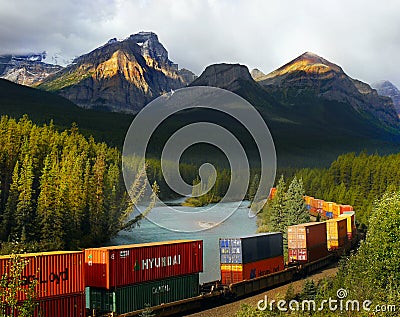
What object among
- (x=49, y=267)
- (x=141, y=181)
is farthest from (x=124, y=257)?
(x=141, y=181)

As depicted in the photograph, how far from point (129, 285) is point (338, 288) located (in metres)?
13.6

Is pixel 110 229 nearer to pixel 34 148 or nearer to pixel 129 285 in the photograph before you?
pixel 34 148

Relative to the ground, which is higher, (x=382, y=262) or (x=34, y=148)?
(x=34, y=148)

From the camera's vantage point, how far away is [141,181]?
115 meters

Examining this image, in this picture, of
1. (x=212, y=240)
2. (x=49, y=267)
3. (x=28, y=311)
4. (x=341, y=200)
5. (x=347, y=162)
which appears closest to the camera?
(x=28, y=311)

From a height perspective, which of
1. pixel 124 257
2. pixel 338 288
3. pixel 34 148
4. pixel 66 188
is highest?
pixel 34 148

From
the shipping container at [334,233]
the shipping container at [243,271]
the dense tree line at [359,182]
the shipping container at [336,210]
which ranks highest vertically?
the dense tree line at [359,182]

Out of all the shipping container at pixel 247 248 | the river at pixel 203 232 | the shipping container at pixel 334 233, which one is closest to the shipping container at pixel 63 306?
the shipping container at pixel 247 248

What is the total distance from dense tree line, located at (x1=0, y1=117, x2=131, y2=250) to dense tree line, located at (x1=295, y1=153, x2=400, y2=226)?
42.6 m

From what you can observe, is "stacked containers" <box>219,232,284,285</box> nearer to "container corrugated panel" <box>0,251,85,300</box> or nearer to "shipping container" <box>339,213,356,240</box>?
"container corrugated panel" <box>0,251,85,300</box>

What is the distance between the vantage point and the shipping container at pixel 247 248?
4440 cm

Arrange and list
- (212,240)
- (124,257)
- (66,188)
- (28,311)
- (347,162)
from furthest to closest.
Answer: (347,162) → (212,240) → (66,188) → (124,257) → (28,311)

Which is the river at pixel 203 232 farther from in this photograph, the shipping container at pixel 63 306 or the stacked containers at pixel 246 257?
the shipping container at pixel 63 306

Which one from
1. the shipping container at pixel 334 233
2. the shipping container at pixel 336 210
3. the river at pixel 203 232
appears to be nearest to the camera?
the river at pixel 203 232
